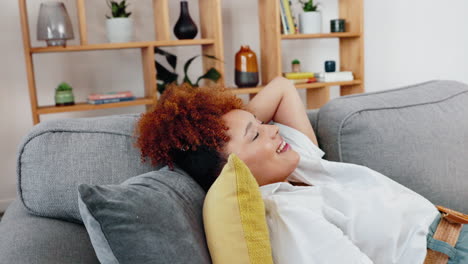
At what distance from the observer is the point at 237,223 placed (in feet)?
2.91

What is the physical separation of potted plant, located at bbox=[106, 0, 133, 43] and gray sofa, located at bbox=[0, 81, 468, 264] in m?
1.48

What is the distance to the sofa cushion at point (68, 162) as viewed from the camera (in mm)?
1144

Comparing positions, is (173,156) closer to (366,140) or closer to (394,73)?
(366,140)

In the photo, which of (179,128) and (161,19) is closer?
(179,128)

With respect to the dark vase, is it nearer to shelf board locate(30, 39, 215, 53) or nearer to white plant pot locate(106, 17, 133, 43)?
shelf board locate(30, 39, 215, 53)

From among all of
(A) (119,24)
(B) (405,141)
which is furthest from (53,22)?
(B) (405,141)

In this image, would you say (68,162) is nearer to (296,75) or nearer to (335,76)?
(296,75)

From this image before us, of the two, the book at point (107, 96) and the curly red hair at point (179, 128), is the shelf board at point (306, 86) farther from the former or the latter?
the curly red hair at point (179, 128)

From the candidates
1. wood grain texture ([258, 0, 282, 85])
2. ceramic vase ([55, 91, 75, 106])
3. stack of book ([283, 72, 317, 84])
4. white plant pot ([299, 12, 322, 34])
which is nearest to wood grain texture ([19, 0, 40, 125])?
ceramic vase ([55, 91, 75, 106])

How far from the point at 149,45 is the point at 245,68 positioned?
606 millimetres

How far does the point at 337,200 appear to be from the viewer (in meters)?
1.20

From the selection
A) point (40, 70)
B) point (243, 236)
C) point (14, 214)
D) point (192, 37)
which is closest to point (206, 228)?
point (243, 236)

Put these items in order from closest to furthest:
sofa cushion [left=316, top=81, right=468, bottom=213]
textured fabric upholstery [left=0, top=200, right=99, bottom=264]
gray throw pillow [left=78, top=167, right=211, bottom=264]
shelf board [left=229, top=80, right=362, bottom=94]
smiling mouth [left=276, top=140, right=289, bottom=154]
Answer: gray throw pillow [left=78, top=167, right=211, bottom=264] < textured fabric upholstery [left=0, top=200, right=99, bottom=264] < smiling mouth [left=276, top=140, right=289, bottom=154] < sofa cushion [left=316, top=81, right=468, bottom=213] < shelf board [left=229, top=80, right=362, bottom=94]

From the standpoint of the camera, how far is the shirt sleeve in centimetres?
99
